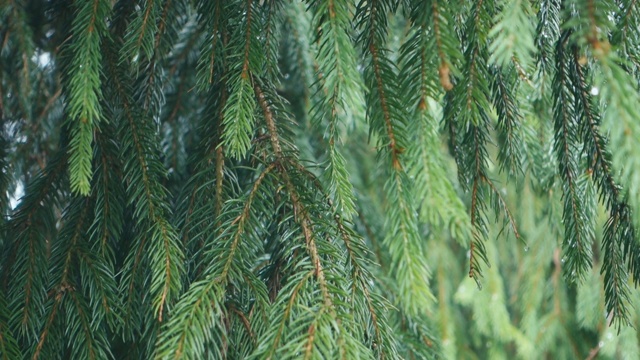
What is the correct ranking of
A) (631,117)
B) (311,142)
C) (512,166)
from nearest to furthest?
(631,117) < (512,166) < (311,142)

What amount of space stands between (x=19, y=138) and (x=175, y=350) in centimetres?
108

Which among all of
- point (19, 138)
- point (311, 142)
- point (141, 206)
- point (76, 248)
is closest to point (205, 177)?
point (141, 206)

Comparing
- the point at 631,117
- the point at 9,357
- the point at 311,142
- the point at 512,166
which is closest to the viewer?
the point at 631,117

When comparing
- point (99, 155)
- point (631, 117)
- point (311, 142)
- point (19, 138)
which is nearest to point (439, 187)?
point (631, 117)

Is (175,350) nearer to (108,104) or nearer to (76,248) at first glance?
(76,248)

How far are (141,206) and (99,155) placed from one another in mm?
158

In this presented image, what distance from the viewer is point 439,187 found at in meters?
0.68

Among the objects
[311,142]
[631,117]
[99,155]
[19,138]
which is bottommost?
[19,138]

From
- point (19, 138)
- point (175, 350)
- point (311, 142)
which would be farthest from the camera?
point (311, 142)

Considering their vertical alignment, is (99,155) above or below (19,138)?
above

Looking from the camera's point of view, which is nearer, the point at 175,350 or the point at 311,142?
the point at 175,350

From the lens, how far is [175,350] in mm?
729

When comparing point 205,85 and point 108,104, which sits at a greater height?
point 205,85

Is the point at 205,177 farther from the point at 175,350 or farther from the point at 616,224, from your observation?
the point at 616,224
